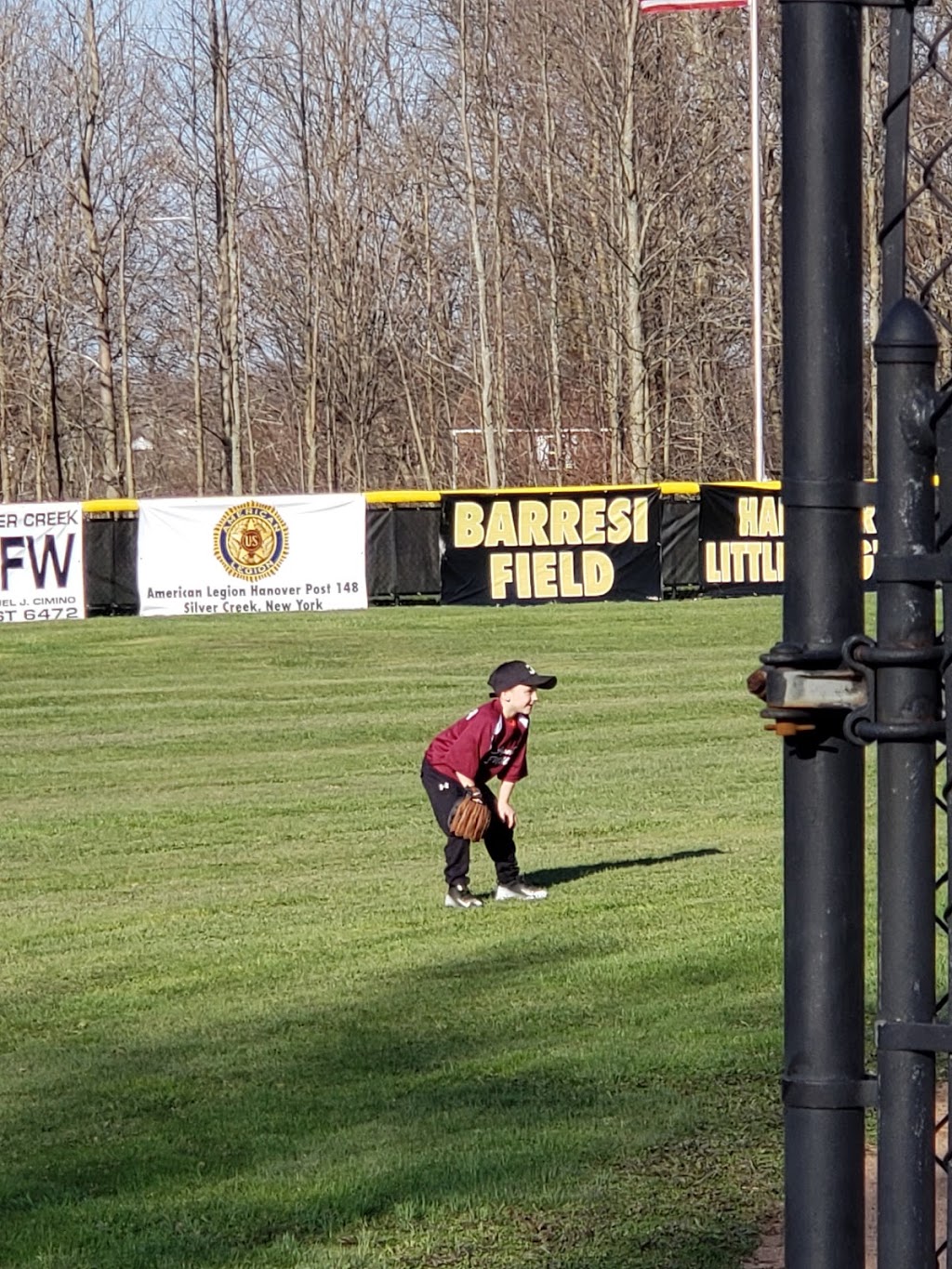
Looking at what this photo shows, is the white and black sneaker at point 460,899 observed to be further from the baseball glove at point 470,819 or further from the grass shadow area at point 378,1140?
the grass shadow area at point 378,1140

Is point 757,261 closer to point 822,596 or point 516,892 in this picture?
point 516,892

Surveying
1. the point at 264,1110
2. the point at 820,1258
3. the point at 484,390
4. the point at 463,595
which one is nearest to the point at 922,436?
the point at 820,1258

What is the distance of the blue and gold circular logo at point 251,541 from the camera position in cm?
2781

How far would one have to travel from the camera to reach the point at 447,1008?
872 cm

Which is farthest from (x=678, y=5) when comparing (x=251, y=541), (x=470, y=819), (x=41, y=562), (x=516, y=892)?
(x=470, y=819)

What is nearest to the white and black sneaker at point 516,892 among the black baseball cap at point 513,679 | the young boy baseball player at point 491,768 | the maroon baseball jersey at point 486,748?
the young boy baseball player at point 491,768

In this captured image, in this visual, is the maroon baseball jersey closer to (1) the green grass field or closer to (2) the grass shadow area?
(1) the green grass field

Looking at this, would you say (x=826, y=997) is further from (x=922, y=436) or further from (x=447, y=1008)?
(x=447, y=1008)

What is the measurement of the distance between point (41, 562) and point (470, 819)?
17901 mm

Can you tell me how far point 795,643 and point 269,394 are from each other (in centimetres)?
5532

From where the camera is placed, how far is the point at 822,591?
2213 millimetres

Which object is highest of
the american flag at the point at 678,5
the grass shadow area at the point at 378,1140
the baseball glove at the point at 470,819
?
the american flag at the point at 678,5

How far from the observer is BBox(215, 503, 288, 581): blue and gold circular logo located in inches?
1095

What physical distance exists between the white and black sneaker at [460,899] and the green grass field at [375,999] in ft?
0.45
